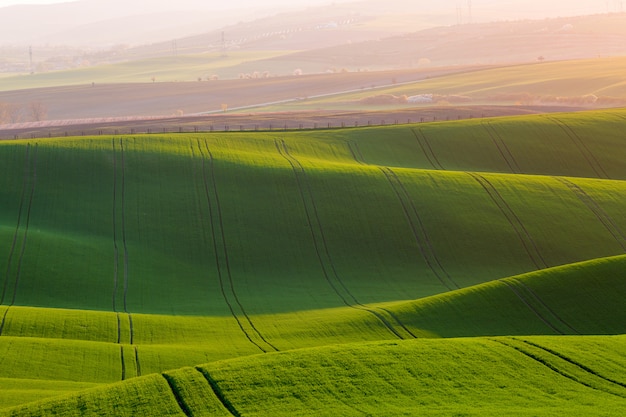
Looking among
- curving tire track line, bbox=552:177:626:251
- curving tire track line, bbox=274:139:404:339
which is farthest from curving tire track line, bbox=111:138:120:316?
curving tire track line, bbox=552:177:626:251

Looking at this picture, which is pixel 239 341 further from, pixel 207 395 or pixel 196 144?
pixel 196 144

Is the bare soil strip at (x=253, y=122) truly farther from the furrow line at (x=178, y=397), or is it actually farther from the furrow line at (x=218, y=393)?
the furrow line at (x=178, y=397)

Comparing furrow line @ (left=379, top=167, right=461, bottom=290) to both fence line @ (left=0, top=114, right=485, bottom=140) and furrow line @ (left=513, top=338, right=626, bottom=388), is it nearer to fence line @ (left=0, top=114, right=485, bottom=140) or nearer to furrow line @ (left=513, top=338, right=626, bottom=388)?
furrow line @ (left=513, top=338, right=626, bottom=388)

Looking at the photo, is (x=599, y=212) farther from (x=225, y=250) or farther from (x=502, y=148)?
(x=225, y=250)

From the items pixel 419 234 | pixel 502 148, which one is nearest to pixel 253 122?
pixel 502 148

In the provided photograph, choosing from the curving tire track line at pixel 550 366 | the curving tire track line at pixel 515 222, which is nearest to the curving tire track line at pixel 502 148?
the curving tire track line at pixel 515 222

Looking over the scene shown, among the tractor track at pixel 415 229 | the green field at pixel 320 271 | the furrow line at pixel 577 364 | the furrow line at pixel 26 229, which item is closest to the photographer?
the green field at pixel 320 271
